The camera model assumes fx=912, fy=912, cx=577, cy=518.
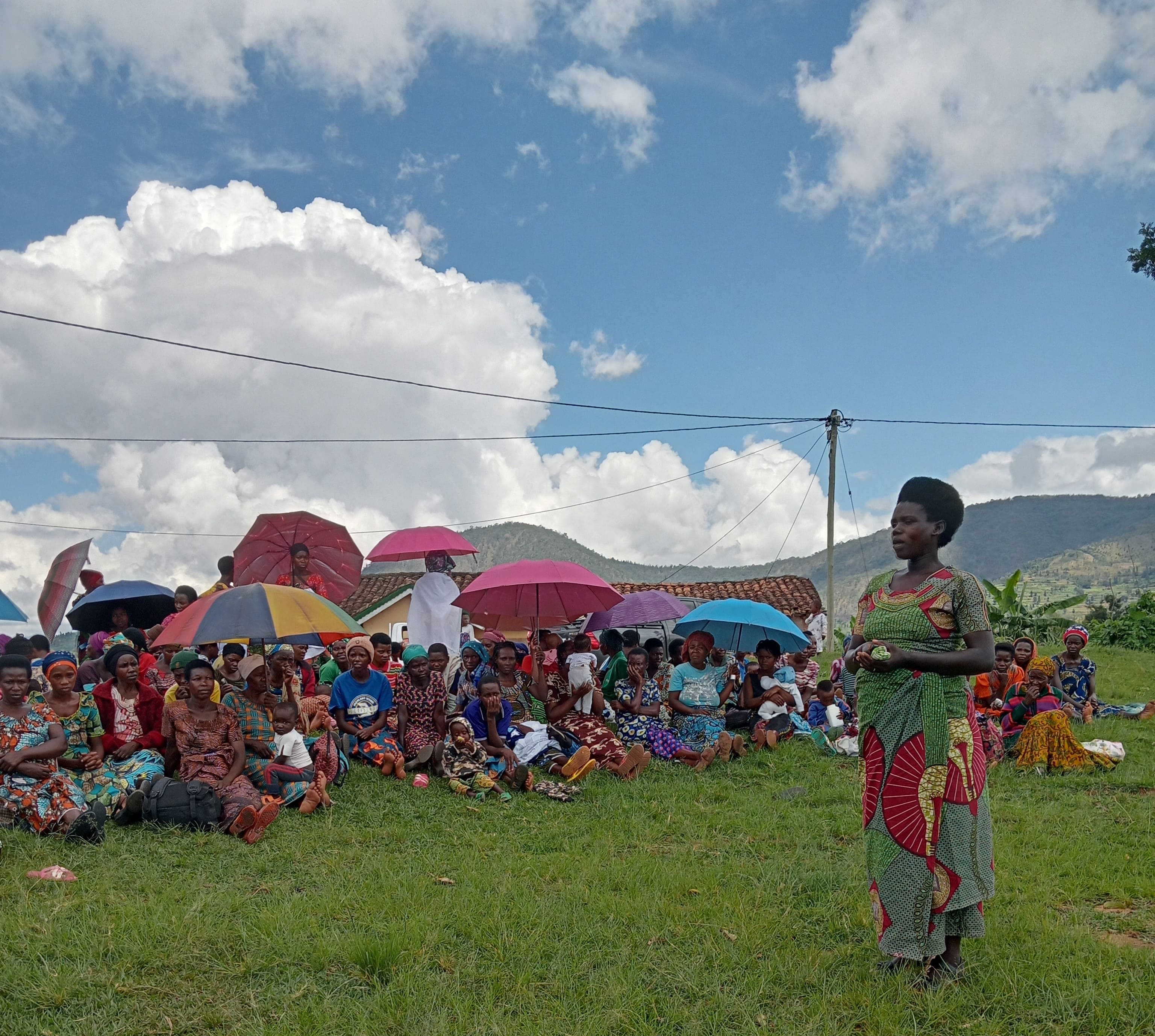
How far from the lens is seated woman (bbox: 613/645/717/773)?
9633 mm

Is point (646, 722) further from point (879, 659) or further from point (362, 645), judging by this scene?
point (879, 659)

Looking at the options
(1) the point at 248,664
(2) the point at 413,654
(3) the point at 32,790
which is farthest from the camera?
(2) the point at 413,654

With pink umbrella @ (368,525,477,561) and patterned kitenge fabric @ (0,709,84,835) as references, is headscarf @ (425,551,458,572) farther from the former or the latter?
patterned kitenge fabric @ (0,709,84,835)

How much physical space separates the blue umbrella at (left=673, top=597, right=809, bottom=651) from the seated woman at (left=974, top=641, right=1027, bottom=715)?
200cm

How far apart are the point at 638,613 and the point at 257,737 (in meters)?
5.79

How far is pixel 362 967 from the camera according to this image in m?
Answer: 4.33

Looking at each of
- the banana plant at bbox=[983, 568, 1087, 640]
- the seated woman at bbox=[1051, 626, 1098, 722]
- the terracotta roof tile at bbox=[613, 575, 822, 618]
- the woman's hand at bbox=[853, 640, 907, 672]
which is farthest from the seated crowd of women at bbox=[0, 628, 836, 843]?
the terracotta roof tile at bbox=[613, 575, 822, 618]

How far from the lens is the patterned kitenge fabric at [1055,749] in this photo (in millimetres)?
9203

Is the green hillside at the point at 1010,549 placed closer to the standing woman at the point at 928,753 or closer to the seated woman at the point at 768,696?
the seated woman at the point at 768,696

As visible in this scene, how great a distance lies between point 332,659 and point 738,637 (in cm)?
521

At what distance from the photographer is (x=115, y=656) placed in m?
7.87

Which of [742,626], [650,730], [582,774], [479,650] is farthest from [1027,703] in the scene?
[479,650]

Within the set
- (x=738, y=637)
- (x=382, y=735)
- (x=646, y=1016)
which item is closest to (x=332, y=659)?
(x=382, y=735)

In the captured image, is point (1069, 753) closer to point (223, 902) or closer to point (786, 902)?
point (786, 902)
